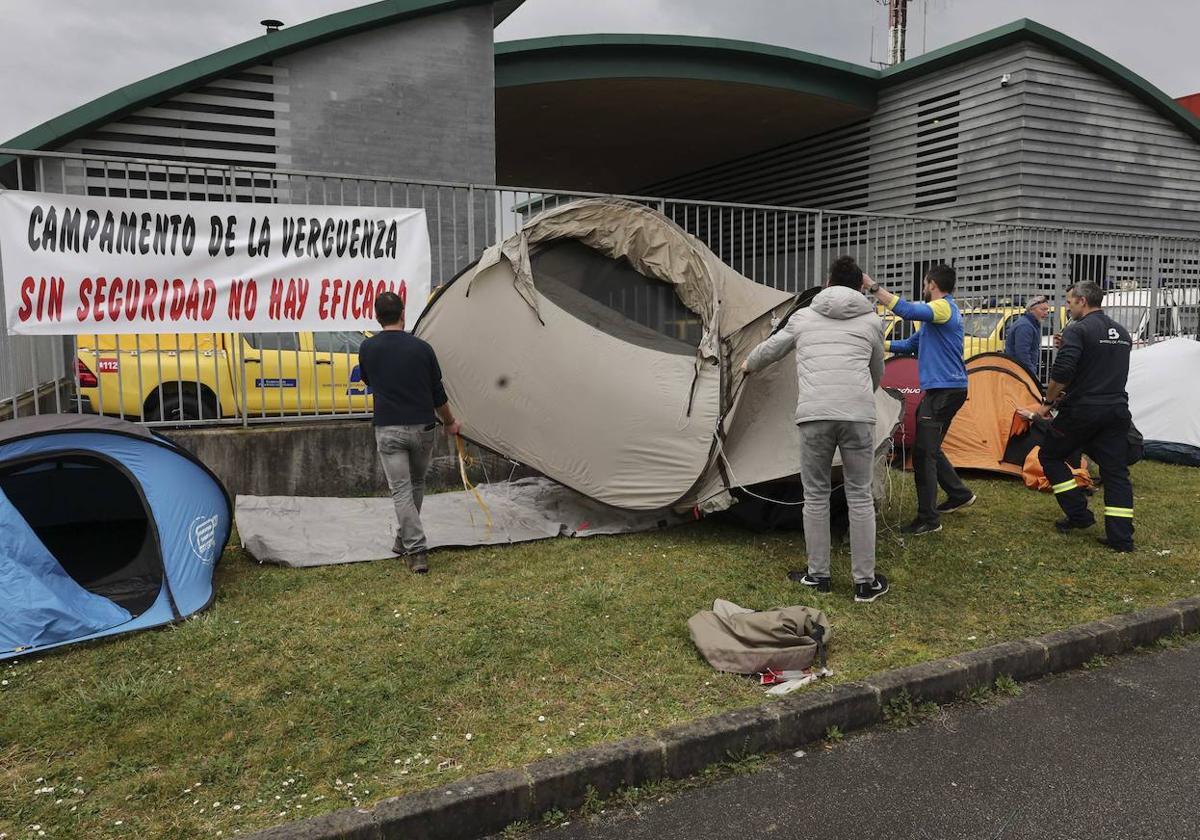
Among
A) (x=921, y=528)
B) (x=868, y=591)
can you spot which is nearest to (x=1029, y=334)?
(x=921, y=528)

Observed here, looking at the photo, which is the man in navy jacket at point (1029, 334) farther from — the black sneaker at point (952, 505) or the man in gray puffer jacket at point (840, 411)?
the man in gray puffer jacket at point (840, 411)

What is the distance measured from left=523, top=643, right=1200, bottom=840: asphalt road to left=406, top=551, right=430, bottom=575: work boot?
2703mm

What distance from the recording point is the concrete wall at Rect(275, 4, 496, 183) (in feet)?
37.9

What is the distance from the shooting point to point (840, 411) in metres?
4.57

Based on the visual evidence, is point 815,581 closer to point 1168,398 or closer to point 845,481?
point 845,481

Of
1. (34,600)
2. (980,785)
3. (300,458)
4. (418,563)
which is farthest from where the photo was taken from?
(300,458)

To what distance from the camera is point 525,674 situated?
3.75 meters

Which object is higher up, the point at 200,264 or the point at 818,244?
the point at 818,244

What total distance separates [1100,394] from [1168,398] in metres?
4.47

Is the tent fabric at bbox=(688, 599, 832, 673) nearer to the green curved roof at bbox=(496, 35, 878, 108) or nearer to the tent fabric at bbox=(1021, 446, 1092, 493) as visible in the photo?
the tent fabric at bbox=(1021, 446, 1092, 493)

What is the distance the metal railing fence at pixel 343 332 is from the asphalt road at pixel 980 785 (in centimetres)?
348

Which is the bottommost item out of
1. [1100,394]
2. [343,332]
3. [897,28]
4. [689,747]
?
[689,747]

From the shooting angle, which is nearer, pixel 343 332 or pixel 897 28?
pixel 343 332

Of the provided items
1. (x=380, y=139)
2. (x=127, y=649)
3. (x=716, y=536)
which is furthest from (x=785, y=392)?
(x=380, y=139)
